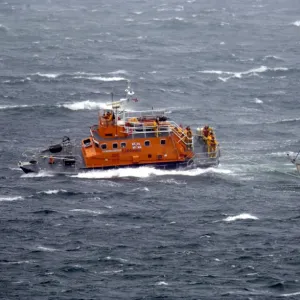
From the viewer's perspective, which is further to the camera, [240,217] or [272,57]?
[272,57]

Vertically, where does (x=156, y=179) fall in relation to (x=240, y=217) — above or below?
above

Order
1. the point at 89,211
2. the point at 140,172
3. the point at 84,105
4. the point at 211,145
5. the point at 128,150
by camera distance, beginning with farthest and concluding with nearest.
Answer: the point at 84,105, the point at 211,145, the point at 128,150, the point at 140,172, the point at 89,211

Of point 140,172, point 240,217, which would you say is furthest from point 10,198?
point 240,217

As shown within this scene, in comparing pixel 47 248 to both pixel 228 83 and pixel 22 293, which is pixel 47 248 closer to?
pixel 22 293

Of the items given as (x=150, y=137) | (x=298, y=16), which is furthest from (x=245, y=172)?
(x=298, y=16)

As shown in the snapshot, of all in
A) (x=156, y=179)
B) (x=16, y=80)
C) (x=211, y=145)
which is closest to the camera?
(x=156, y=179)

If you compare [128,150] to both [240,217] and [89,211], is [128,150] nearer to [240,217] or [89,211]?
[89,211]
